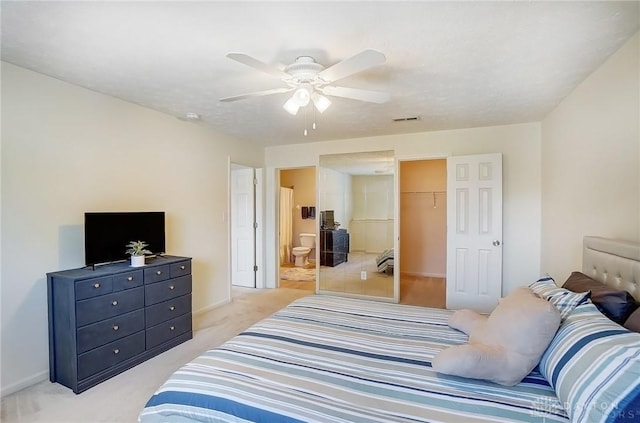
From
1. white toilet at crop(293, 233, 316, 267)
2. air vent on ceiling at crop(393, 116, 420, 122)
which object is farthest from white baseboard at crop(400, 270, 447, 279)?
air vent on ceiling at crop(393, 116, 420, 122)

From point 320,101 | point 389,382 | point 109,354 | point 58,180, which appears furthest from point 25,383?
point 320,101

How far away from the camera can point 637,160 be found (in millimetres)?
1869

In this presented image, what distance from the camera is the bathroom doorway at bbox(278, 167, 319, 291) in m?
7.29

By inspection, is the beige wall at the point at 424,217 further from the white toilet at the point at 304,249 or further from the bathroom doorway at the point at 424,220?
the white toilet at the point at 304,249

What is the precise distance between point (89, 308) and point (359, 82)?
2858mm

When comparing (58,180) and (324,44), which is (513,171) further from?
(58,180)

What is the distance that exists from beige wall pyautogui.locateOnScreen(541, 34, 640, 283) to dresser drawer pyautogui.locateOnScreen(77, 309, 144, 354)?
379cm

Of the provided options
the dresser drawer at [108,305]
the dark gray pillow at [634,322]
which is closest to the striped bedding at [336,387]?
the dark gray pillow at [634,322]

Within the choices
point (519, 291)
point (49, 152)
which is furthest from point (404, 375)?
point (49, 152)

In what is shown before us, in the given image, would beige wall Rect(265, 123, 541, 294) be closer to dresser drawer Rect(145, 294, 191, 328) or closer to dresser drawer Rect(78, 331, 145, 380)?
dresser drawer Rect(145, 294, 191, 328)

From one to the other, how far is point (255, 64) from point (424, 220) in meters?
5.27

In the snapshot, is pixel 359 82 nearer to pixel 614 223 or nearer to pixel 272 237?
pixel 614 223

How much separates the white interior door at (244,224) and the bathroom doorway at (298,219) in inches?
57.9

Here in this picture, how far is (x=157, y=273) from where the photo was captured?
3002 millimetres
